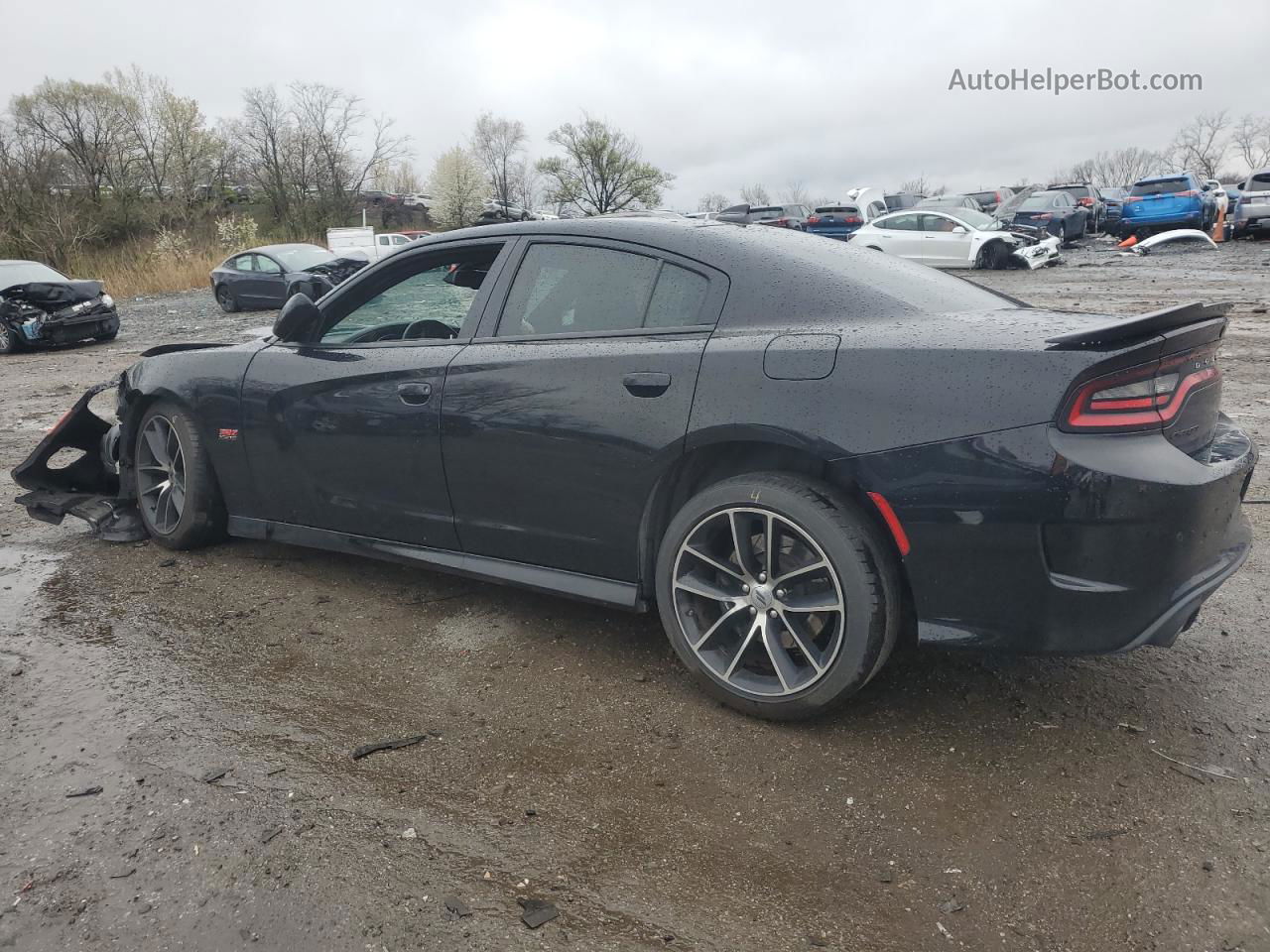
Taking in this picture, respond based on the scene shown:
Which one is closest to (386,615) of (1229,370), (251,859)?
(251,859)

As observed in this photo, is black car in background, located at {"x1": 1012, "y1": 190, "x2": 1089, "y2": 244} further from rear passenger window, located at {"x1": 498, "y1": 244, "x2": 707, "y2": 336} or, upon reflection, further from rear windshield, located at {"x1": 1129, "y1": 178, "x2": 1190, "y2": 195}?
rear passenger window, located at {"x1": 498, "y1": 244, "x2": 707, "y2": 336}

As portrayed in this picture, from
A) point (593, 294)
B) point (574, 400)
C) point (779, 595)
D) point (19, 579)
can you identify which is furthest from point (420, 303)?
point (19, 579)

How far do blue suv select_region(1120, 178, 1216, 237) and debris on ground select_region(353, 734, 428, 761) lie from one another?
100 ft

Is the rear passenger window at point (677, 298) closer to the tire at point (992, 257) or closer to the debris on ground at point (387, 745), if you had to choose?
the debris on ground at point (387, 745)

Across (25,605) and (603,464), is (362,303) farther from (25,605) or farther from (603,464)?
→ (25,605)

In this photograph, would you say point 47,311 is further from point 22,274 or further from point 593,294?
point 593,294

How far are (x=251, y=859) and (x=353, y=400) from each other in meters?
1.89

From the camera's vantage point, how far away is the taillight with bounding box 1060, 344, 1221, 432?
2381 millimetres

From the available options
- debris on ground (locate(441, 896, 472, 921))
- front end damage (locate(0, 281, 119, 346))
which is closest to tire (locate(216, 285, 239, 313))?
front end damage (locate(0, 281, 119, 346))

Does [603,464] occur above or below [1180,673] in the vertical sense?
above

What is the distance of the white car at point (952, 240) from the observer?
21.6m

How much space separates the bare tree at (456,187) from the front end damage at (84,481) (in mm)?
52084

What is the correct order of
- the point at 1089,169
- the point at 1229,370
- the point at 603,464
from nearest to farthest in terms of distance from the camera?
the point at 603,464, the point at 1229,370, the point at 1089,169

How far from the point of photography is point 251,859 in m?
2.31
